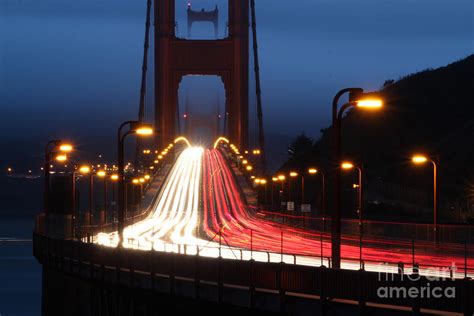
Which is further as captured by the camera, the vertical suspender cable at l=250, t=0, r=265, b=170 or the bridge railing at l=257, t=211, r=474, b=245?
the vertical suspender cable at l=250, t=0, r=265, b=170

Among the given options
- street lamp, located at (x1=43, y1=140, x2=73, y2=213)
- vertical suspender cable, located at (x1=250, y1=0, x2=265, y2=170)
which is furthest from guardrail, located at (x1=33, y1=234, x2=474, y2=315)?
vertical suspender cable, located at (x1=250, y1=0, x2=265, y2=170)

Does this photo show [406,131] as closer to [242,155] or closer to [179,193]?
[242,155]

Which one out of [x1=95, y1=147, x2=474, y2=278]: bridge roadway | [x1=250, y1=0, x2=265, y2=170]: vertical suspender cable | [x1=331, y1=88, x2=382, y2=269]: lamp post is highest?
[x1=250, y1=0, x2=265, y2=170]: vertical suspender cable

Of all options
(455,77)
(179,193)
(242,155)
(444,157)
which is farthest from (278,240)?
(455,77)

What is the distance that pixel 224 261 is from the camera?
26438 millimetres

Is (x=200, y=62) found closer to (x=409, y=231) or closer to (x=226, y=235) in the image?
(x=226, y=235)

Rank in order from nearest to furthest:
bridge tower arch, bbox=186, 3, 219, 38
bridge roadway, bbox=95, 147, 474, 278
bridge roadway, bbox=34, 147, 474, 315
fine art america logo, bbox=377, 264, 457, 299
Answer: fine art america logo, bbox=377, 264, 457, 299
bridge roadway, bbox=34, 147, 474, 315
bridge roadway, bbox=95, 147, 474, 278
bridge tower arch, bbox=186, 3, 219, 38

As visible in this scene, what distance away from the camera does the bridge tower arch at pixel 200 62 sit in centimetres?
12706

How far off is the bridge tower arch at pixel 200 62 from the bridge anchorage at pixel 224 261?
2142 centimetres

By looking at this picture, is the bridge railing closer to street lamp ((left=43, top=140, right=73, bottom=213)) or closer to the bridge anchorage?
the bridge anchorage

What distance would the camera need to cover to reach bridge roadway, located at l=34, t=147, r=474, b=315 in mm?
20797

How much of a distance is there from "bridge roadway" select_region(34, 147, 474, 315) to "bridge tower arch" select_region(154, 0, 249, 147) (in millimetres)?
59655

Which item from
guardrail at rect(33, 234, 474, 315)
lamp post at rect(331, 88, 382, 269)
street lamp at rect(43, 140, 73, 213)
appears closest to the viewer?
guardrail at rect(33, 234, 474, 315)

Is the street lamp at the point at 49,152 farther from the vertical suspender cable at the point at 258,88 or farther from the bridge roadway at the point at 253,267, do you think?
the vertical suspender cable at the point at 258,88
